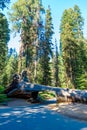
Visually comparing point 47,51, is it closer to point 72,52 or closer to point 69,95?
point 72,52

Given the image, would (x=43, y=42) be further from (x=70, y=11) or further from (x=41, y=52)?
(x=70, y=11)

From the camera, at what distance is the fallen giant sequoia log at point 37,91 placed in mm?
28156

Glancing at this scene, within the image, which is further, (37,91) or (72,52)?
(72,52)

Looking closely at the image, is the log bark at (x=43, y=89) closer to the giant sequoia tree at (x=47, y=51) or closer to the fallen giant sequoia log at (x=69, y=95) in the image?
the fallen giant sequoia log at (x=69, y=95)

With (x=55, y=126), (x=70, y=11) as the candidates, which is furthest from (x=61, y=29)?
(x=55, y=126)

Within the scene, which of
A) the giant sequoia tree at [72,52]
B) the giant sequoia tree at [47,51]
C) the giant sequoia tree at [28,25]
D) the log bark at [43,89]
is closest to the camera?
the log bark at [43,89]

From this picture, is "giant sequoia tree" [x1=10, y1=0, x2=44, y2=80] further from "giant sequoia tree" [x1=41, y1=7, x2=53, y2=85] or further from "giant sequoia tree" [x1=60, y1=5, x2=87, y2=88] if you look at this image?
"giant sequoia tree" [x1=60, y1=5, x2=87, y2=88]

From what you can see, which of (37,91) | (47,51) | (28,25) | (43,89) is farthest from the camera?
(47,51)

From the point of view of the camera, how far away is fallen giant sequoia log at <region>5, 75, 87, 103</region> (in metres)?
28.2

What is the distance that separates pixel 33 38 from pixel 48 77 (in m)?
8.14

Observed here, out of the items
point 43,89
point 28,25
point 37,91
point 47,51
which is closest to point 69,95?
point 43,89

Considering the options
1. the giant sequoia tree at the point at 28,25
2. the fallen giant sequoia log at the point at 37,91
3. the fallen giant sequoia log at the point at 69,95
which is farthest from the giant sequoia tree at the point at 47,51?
the fallen giant sequoia log at the point at 69,95

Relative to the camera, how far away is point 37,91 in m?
30.3

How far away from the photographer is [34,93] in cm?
3041
